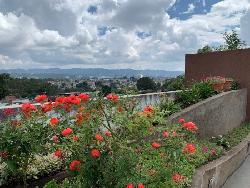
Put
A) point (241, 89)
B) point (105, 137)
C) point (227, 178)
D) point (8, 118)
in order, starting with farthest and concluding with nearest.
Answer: point (241, 89)
point (227, 178)
point (8, 118)
point (105, 137)

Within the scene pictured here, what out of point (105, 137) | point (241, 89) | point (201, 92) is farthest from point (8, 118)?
point (241, 89)

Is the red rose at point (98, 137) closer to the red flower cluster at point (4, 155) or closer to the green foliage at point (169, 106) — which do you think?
the red flower cluster at point (4, 155)

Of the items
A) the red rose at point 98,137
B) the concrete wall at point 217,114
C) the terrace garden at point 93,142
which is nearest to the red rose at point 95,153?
the terrace garden at point 93,142

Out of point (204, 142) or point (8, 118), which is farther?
point (204, 142)

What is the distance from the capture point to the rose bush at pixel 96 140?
16.2 feet

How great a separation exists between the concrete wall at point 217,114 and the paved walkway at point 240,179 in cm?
123

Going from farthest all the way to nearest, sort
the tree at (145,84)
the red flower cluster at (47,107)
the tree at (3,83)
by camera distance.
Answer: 1. the tree at (3,83)
2. the tree at (145,84)
3. the red flower cluster at (47,107)

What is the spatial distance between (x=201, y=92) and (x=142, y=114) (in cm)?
733

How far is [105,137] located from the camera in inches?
199

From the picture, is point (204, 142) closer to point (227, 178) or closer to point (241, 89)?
point (227, 178)

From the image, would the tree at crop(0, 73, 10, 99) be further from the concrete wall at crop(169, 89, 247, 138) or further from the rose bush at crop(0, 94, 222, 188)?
the rose bush at crop(0, 94, 222, 188)

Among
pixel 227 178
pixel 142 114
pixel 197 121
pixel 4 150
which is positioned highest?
pixel 142 114

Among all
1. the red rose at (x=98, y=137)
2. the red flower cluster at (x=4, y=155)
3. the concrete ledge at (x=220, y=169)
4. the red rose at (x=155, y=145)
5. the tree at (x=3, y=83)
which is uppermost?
the red rose at (x=98, y=137)

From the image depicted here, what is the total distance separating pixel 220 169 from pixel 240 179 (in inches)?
39.3
